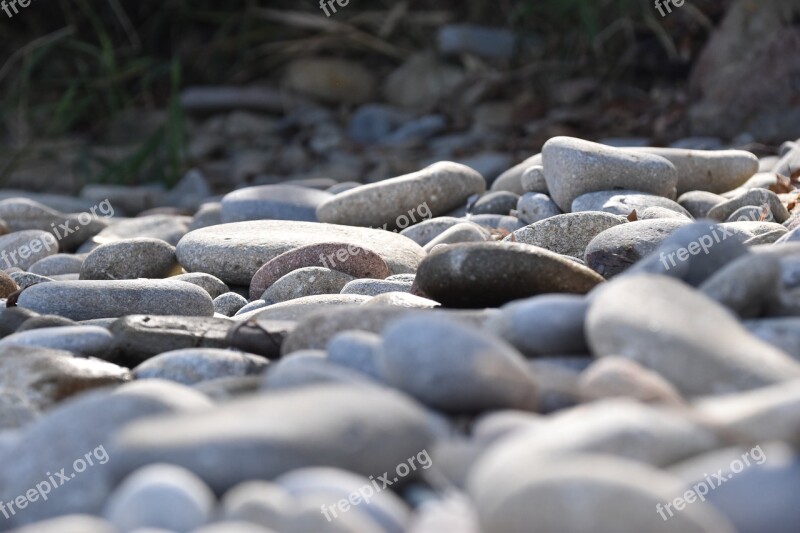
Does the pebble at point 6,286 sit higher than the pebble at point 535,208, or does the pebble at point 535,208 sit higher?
the pebble at point 6,286

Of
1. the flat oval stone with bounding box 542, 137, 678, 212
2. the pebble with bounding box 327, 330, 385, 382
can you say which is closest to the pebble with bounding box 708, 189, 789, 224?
the flat oval stone with bounding box 542, 137, 678, 212

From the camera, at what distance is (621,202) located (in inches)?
152

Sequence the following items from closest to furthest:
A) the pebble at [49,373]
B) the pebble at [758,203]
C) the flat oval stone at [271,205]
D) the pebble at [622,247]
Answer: the pebble at [49,373] → the pebble at [622,247] → the pebble at [758,203] → the flat oval stone at [271,205]

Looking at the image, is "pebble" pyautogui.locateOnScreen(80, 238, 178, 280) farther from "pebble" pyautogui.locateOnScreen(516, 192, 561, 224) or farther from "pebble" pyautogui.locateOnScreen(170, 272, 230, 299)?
"pebble" pyautogui.locateOnScreen(516, 192, 561, 224)

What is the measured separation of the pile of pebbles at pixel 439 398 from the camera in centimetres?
148

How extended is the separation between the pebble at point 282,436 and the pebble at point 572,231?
1.92 m

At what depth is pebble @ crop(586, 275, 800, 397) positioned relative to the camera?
6.06 feet

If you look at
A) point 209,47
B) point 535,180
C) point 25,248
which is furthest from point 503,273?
point 209,47

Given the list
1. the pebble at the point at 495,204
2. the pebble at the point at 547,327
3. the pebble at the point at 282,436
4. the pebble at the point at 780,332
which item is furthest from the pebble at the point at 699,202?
the pebble at the point at 282,436

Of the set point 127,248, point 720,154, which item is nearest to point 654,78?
point 720,154

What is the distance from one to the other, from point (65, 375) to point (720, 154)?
2923 mm

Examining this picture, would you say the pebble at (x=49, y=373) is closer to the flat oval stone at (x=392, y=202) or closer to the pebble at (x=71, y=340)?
the pebble at (x=71, y=340)

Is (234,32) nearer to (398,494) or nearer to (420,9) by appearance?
(420,9)

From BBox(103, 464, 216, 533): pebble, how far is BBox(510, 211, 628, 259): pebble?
7.32 feet
